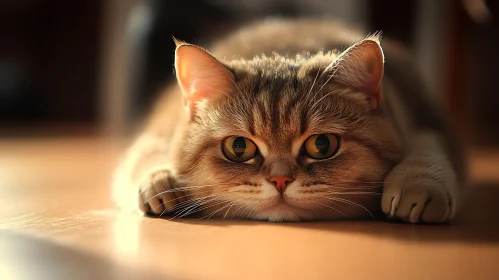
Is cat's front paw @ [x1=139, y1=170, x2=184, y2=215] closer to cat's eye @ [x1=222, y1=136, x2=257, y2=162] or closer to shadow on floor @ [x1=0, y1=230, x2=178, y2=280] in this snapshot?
cat's eye @ [x1=222, y1=136, x2=257, y2=162]

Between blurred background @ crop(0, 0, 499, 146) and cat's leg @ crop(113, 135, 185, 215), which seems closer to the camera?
cat's leg @ crop(113, 135, 185, 215)

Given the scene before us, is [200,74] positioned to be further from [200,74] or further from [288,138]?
[288,138]

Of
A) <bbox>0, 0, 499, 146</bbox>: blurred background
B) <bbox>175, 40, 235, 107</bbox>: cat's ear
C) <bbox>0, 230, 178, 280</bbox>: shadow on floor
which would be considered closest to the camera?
<bbox>0, 230, 178, 280</bbox>: shadow on floor

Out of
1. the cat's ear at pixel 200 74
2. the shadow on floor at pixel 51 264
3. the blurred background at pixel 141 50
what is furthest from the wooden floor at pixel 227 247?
the blurred background at pixel 141 50

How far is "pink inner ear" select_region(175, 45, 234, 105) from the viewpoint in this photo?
126cm

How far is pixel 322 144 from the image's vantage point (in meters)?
1.22

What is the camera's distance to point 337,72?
125cm

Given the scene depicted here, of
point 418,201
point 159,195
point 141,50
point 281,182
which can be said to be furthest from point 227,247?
point 141,50

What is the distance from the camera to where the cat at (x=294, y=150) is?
3.90 feet

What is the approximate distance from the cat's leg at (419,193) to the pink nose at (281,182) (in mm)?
220

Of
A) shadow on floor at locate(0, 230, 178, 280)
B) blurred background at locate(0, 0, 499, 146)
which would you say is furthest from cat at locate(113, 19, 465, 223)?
blurred background at locate(0, 0, 499, 146)

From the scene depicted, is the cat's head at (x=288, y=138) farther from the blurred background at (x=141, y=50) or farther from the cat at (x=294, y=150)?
the blurred background at (x=141, y=50)

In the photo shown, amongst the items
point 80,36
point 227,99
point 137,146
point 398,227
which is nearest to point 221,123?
point 227,99

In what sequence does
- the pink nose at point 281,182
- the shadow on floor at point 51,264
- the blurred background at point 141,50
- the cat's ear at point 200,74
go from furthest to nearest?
the blurred background at point 141,50, the cat's ear at point 200,74, the pink nose at point 281,182, the shadow on floor at point 51,264
